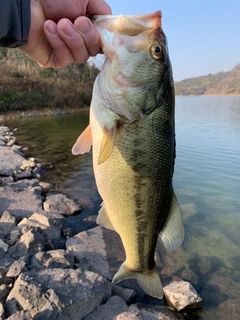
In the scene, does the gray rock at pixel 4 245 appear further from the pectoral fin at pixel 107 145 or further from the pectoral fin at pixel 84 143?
the pectoral fin at pixel 107 145

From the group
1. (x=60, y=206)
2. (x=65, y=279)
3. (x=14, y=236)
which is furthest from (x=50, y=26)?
(x=60, y=206)

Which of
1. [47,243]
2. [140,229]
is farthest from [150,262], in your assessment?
[47,243]

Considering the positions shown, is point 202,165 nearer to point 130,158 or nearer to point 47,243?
point 47,243

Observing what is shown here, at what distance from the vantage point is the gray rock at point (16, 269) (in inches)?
174

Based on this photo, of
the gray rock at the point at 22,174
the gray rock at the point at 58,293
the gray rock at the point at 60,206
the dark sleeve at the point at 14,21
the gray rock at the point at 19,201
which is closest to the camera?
the dark sleeve at the point at 14,21

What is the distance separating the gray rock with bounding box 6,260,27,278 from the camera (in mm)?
4423

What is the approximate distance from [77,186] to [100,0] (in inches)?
349

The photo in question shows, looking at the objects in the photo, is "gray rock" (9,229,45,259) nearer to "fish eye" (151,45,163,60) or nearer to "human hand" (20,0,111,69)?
"human hand" (20,0,111,69)

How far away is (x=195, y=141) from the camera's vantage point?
1959 centimetres

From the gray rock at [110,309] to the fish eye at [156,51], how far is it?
3557 millimetres

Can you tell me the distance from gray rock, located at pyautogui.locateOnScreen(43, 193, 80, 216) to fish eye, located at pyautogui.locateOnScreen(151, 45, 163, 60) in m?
6.56

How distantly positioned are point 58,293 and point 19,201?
4.68m

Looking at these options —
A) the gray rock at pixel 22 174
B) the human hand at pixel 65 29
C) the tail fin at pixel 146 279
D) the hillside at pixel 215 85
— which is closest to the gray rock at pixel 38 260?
the tail fin at pixel 146 279

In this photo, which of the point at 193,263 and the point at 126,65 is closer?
the point at 126,65
